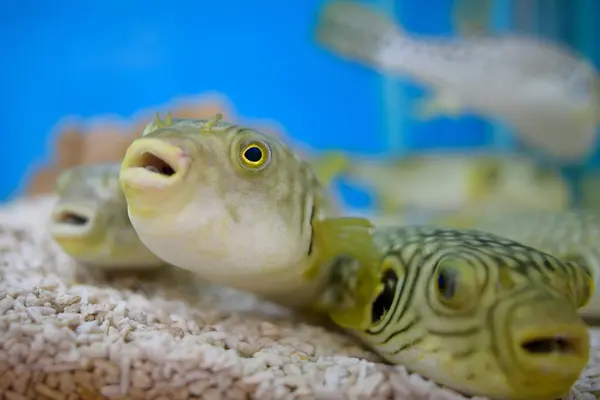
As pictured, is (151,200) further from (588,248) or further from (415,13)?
(415,13)

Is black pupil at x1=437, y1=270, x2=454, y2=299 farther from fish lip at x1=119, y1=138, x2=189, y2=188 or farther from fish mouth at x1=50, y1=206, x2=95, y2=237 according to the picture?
fish mouth at x1=50, y1=206, x2=95, y2=237

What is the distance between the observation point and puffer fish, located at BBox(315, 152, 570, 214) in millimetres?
4199

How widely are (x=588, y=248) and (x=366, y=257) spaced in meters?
1.01

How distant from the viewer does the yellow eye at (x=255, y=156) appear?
1363mm

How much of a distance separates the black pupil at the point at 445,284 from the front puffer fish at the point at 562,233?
868 millimetres

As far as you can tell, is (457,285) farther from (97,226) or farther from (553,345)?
(97,226)

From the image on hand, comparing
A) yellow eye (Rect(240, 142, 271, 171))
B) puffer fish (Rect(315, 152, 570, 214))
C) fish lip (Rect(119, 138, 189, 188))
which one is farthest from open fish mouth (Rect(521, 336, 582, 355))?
puffer fish (Rect(315, 152, 570, 214))

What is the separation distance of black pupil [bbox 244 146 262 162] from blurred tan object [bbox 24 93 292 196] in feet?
7.96

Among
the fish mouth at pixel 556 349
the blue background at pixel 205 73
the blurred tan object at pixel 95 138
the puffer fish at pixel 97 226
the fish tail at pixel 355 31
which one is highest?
the blue background at pixel 205 73

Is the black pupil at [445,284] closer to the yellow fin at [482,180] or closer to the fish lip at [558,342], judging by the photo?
the fish lip at [558,342]

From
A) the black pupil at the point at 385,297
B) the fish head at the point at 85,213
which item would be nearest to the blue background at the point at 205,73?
the fish head at the point at 85,213

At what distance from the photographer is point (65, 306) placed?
4.52 feet

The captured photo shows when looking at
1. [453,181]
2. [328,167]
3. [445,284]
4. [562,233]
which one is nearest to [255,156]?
[445,284]

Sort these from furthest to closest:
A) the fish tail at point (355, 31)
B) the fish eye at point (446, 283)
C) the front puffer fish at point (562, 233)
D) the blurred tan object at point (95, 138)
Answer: the fish tail at point (355, 31), the blurred tan object at point (95, 138), the front puffer fish at point (562, 233), the fish eye at point (446, 283)
